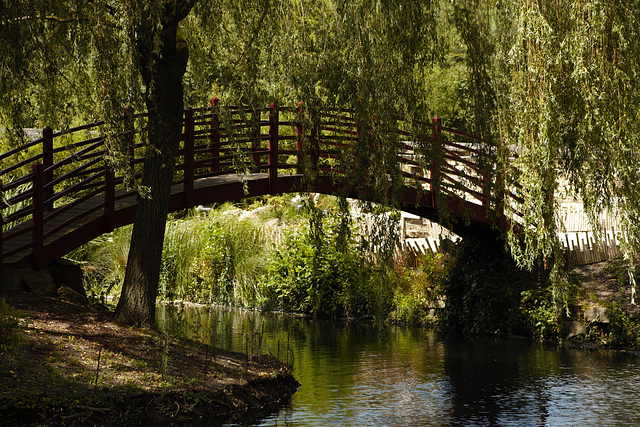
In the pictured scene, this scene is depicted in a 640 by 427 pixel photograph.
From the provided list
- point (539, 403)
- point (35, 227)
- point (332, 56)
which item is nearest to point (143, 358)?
point (35, 227)

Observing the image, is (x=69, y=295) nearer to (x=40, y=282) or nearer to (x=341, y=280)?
(x=40, y=282)

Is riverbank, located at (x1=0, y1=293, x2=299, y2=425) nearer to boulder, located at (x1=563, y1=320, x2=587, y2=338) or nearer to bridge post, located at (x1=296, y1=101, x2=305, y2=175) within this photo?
bridge post, located at (x1=296, y1=101, x2=305, y2=175)

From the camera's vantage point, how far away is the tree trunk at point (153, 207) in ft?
33.2

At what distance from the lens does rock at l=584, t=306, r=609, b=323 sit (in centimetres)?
1397

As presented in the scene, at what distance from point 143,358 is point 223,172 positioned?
4044mm

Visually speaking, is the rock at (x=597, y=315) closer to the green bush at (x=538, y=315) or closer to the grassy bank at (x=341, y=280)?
the grassy bank at (x=341, y=280)

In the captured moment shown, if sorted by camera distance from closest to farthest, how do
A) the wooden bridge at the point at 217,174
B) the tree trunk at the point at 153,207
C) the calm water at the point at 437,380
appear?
the wooden bridge at the point at 217,174 → the calm water at the point at 437,380 → the tree trunk at the point at 153,207

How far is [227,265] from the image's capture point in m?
18.8

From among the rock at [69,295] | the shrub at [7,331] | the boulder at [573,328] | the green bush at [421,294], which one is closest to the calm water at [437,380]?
the boulder at [573,328]

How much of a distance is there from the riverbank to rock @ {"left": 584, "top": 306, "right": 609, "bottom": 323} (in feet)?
20.4

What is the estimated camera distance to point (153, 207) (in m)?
10.2

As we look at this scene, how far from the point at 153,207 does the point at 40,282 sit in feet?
6.10

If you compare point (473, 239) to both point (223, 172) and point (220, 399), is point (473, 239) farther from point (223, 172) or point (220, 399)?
point (220, 399)

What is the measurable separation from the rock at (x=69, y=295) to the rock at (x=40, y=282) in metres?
0.08
